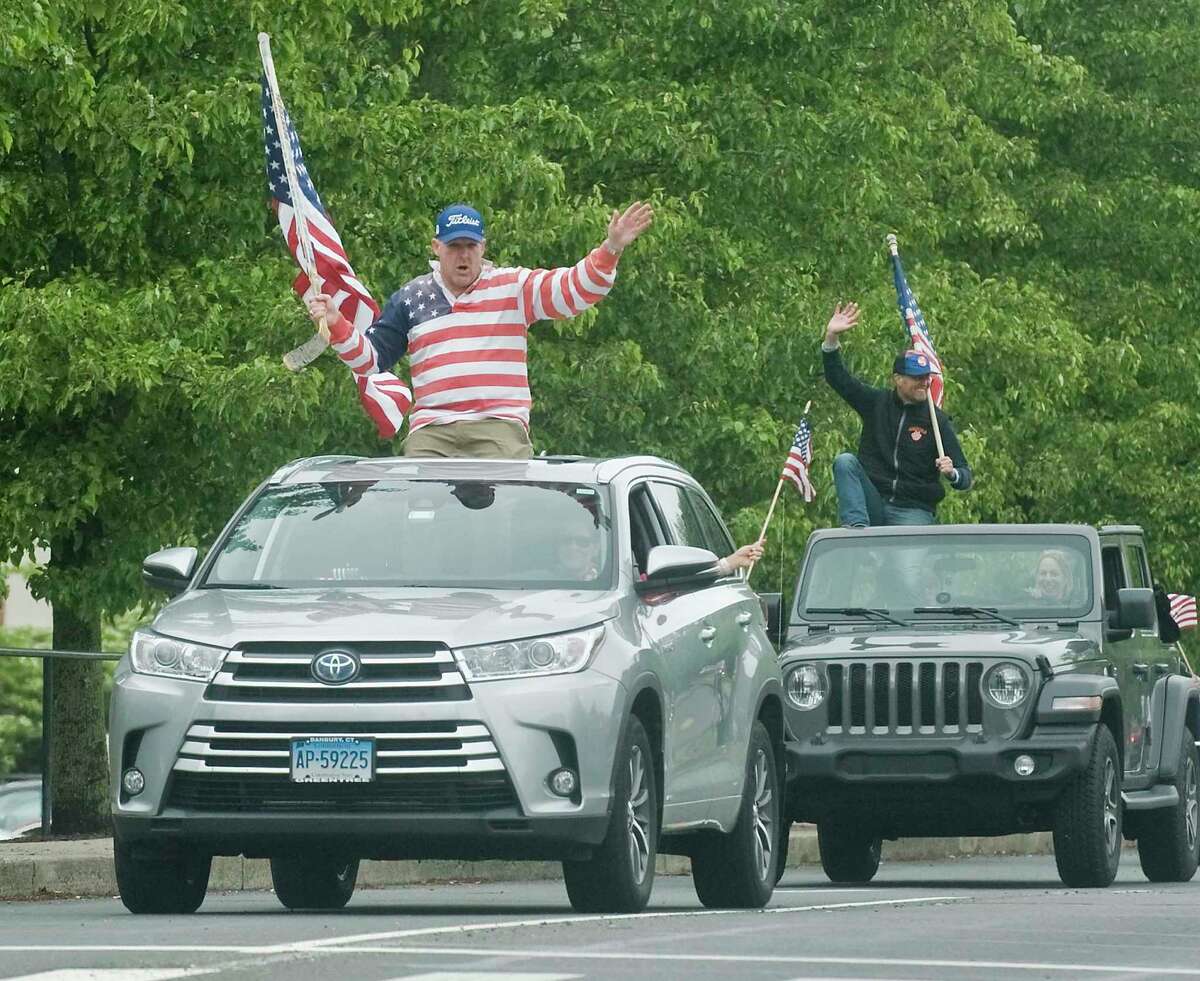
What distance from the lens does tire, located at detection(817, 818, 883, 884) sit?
18.2m

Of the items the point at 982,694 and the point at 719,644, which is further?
the point at 982,694

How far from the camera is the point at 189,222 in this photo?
19.4 m

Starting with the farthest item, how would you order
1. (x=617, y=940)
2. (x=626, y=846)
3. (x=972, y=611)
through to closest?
(x=972, y=611), (x=626, y=846), (x=617, y=940)

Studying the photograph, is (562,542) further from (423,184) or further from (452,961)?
(423,184)

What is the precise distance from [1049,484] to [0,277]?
14.9 m

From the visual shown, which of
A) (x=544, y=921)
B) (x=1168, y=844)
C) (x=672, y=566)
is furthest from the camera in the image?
(x=1168, y=844)

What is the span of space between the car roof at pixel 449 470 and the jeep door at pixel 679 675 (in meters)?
0.23

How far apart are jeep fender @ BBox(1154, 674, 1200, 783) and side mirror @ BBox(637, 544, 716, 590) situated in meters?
6.60

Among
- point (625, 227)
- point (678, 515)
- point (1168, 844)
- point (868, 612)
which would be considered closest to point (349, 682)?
point (678, 515)

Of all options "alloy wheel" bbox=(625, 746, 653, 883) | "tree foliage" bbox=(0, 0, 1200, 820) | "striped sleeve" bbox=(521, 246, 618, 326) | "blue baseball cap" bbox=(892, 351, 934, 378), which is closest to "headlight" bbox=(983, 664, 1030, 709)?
"blue baseball cap" bbox=(892, 351, 934, 378)

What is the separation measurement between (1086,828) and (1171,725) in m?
2.50

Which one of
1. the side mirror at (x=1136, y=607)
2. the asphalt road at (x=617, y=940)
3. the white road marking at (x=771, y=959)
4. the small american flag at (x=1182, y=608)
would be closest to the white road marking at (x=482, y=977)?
the asphalt road at (x=617, y=940)

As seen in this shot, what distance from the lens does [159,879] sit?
12.2 meters

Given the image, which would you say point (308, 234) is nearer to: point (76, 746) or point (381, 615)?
point (76, 746)
